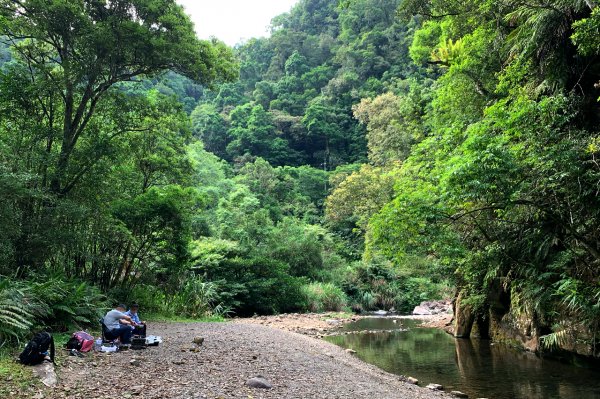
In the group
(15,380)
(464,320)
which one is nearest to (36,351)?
(15,380)

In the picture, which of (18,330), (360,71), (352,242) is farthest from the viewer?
(360,71)

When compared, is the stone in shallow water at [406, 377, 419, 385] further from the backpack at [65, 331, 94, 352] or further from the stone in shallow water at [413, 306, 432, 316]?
the stone in shallow water at [413, 306, 432, 316]

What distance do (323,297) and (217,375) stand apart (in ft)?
65.2

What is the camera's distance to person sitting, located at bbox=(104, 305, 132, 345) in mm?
8594

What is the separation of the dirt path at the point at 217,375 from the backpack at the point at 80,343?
306 millimetres

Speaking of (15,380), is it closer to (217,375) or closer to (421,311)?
(217,375)

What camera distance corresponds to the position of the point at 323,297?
26266 millimetres

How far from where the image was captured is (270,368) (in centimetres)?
781

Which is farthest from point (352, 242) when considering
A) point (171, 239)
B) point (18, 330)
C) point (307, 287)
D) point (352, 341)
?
point (18, 330)

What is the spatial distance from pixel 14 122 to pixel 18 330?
7376 mm

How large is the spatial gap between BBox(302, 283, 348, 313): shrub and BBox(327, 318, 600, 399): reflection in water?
878cm

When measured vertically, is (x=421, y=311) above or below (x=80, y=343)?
above

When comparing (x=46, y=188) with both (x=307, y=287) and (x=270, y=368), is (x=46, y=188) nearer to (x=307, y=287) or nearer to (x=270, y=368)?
(x=270, y=368)

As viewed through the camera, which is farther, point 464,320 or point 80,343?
point 464,320
